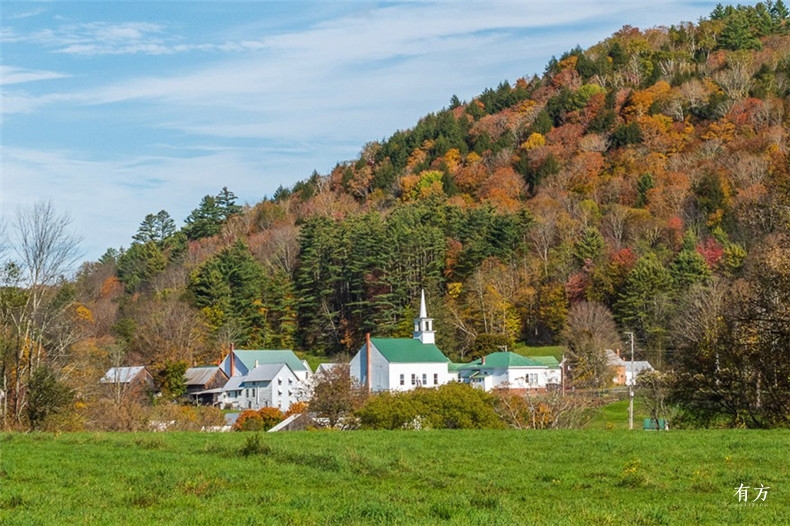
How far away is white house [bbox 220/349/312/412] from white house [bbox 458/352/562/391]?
12.9 metres

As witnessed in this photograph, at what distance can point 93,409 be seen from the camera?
135 ft

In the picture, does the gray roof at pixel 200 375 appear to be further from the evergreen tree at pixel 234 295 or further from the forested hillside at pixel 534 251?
the evergreen tree at pixel 234 295

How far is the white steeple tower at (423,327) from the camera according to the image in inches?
3174

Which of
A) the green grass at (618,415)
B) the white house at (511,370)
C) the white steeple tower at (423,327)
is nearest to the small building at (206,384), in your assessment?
the white steeple tower at (423,327)

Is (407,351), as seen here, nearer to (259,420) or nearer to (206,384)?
(206,384)

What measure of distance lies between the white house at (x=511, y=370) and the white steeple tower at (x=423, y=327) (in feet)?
16.5

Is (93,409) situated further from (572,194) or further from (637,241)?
(572,194)

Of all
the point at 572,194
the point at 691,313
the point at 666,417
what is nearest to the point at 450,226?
the point at 572,194

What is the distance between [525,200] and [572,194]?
802 centimetres

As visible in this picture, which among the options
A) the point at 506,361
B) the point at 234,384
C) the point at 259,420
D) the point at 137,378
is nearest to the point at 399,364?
the point at 506,361

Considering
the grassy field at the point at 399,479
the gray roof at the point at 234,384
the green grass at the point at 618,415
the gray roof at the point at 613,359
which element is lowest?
the green grass at the point at 618,415

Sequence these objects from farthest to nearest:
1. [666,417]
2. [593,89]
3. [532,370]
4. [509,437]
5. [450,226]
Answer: [593,89] < [450,226] < [532,370] < [666,417] < [509,437]

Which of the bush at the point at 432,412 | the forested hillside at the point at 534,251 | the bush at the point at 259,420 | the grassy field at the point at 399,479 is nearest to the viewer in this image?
the grassy field at the point at 399,479

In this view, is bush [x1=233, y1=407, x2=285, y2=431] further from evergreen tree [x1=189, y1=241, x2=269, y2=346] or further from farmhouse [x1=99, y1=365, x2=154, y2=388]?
evergreen tree [x1=189, y1=241, x2=269, y2=346]
